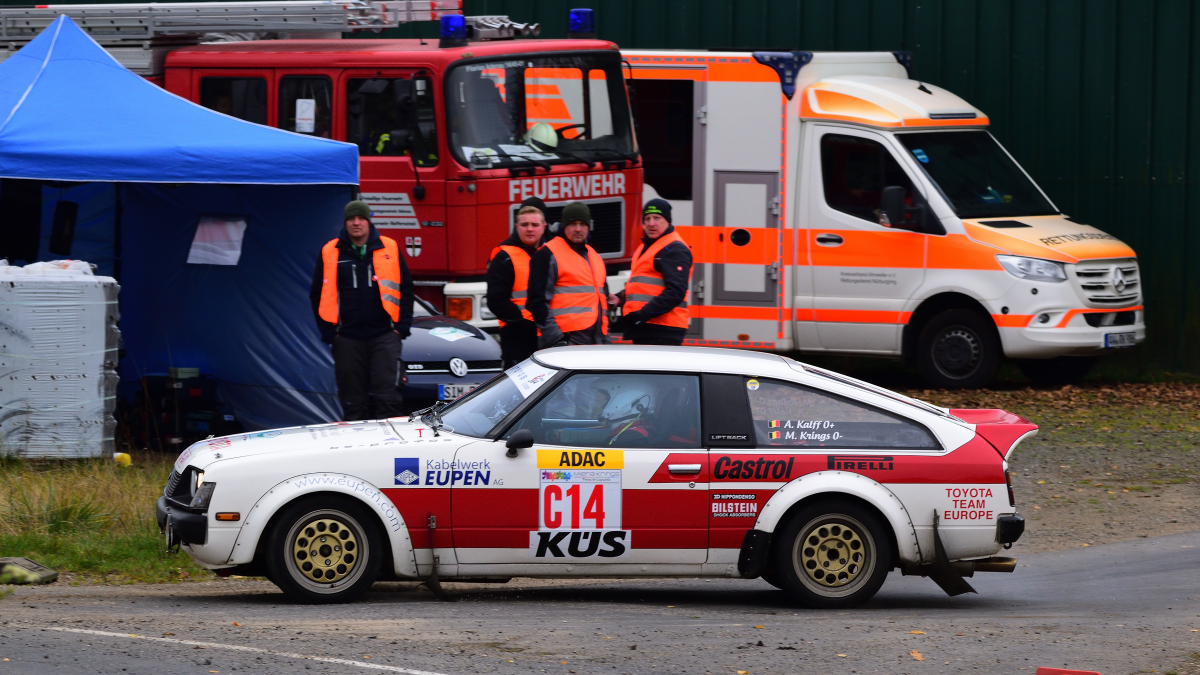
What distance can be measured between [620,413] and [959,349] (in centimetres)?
757

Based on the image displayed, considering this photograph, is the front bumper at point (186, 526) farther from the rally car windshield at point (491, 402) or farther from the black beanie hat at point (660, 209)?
the black beanie hat at point (660, 209)

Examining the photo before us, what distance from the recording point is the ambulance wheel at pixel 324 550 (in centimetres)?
757

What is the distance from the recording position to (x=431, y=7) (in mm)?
14289

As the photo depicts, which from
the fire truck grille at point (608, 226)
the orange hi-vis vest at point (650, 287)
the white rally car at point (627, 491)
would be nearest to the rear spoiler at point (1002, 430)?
the white rally car at point (627, 491)

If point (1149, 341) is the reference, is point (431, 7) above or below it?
above

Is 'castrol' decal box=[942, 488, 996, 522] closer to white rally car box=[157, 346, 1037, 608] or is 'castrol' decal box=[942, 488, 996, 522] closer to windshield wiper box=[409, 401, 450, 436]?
white rally car box=[157, 346, 1037, 608]

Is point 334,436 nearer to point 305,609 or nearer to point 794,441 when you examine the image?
point 305,609

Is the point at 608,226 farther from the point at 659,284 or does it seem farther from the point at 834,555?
the point at 834,555

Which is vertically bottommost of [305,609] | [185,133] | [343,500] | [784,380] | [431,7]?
[305,609]

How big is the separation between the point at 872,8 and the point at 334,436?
10964mm

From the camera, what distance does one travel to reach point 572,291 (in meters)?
10.5

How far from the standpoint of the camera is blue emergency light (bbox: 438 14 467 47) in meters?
13.2

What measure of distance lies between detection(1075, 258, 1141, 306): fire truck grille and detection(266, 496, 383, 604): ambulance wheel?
868 centimetres

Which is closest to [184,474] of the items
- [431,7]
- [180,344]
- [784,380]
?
[784,380]
